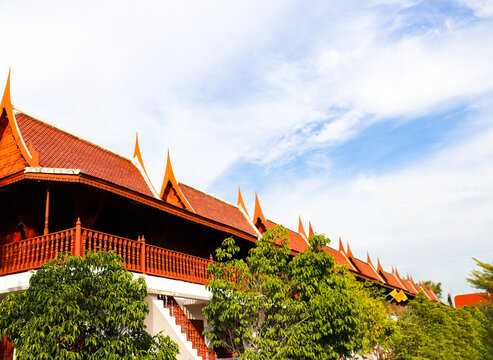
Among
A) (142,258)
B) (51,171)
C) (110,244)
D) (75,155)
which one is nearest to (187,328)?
(142,258)

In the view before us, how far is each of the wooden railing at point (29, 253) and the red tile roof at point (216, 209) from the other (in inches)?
311

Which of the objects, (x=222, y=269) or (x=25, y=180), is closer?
(x=25, y=180)

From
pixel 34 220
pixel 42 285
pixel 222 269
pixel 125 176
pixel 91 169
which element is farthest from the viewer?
pixel 125 176

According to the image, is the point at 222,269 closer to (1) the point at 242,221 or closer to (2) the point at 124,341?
(2) the point at 124,341

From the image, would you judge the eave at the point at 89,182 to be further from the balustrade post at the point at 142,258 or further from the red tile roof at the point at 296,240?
the red tile roof at the point at 296,240

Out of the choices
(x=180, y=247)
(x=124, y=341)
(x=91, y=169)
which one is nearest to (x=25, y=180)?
(x=91, y=169)

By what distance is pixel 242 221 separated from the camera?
2128 centimetres

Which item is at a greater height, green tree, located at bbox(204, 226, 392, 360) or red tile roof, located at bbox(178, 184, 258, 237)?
red tile roof, located at bbox(178, 184, 258, 237)

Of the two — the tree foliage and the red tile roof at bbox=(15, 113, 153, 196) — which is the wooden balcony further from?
the tree foliage

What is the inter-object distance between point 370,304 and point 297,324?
7941 millimetres

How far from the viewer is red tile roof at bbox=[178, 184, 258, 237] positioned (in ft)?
59.8

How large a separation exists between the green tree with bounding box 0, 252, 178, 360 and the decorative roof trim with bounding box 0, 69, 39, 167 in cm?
324

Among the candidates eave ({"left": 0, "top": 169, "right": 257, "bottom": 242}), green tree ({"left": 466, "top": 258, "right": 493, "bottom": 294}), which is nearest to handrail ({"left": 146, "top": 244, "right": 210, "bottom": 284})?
eave ({"left": 0, "top": 169, "right": 257, "bottom": 242})

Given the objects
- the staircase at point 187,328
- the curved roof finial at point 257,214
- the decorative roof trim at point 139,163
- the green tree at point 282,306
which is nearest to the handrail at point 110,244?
the staircase at point 187,328
